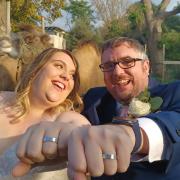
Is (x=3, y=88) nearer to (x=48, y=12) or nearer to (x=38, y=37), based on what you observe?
(x=38, y=37)

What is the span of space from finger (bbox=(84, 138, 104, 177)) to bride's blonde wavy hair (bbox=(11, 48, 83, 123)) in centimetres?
118

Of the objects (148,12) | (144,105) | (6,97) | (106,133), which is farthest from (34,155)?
(148,12)

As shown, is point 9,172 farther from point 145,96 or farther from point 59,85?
point 145,96

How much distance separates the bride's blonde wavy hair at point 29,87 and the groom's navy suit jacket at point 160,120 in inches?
2.7

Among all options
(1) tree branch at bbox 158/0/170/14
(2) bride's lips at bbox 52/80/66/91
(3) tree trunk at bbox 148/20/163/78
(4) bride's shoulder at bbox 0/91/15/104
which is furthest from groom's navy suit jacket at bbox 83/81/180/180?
(1) tree branch at bbox 158/0/170/14

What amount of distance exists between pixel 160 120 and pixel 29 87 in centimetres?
100

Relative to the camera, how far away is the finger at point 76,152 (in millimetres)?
626

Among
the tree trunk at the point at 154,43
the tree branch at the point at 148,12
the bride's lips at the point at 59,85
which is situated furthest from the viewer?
the tree branch at the point at 148,12

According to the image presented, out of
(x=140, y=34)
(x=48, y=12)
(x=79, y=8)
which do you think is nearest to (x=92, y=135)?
(x=48, y=12)

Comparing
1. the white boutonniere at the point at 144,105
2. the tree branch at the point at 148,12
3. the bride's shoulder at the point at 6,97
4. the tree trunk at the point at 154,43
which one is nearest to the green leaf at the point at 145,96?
the white boutonniere at the point at 144,105

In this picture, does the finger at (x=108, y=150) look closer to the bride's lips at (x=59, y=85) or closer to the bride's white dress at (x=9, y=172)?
the bride's white dress at (x=9, y=172)

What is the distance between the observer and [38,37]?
7.84 feet

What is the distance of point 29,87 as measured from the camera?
192 centimetres

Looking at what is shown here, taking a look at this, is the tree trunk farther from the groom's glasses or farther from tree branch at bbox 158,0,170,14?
the groom's glasses
